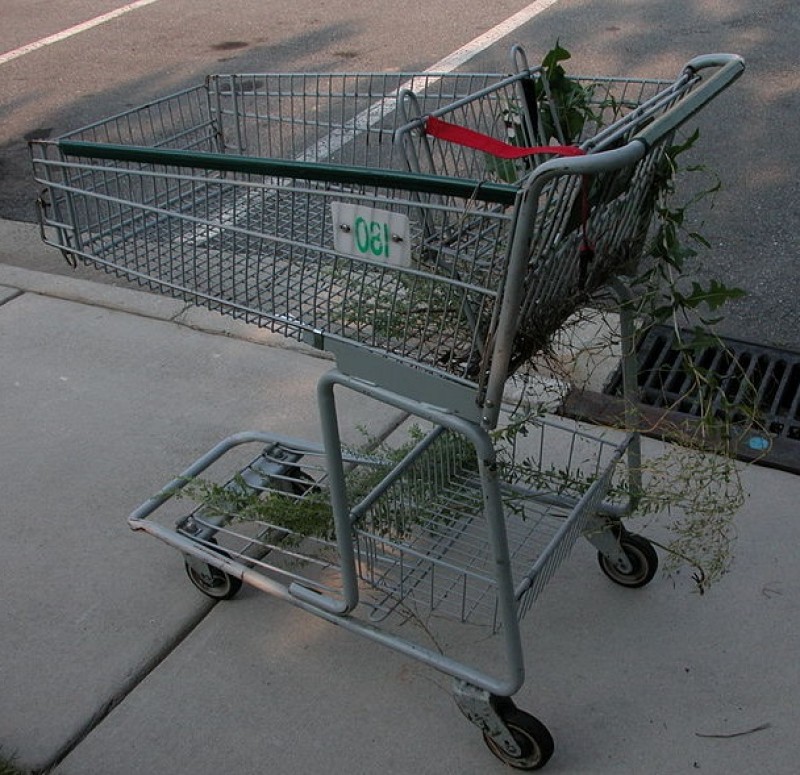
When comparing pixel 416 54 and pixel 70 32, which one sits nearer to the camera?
pixel 416 54

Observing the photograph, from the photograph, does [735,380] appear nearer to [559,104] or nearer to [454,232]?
[559,104]

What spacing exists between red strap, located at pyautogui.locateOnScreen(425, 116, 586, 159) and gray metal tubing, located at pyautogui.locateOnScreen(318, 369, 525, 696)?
1.67 feet

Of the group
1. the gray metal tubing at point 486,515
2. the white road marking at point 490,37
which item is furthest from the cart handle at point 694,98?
the white road marking at point 490,37

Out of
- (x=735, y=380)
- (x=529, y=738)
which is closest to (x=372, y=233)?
(x=529, y=738)

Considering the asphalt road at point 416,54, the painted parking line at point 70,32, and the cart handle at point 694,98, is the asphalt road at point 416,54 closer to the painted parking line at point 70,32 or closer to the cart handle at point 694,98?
the painted parking line at point 70,32

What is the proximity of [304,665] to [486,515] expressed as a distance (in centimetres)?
79

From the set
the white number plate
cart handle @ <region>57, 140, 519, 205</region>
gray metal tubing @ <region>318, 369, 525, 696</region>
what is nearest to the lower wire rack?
gray metal tubing @ <region>318, 369, 525, 696</region>

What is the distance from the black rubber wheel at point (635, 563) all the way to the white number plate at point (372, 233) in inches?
47.2

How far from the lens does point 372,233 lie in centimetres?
193

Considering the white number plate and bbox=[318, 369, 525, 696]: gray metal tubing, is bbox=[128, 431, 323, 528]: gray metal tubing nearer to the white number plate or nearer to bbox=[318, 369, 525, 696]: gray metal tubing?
bbox=[318, 369, 525, 696]: gray metal tubing

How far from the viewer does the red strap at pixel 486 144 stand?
1812mm

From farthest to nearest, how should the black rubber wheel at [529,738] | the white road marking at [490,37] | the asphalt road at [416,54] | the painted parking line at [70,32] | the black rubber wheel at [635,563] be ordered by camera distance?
1. the painted parking line at [70,32]
2. the white road marking at [490,37]
3. the asphalt road at [416,54]
4. the black rubber wheel at [635,563]
5. the black rubber wheel at [529,738]

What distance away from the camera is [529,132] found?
2293 mm

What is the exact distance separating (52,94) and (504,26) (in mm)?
3461
